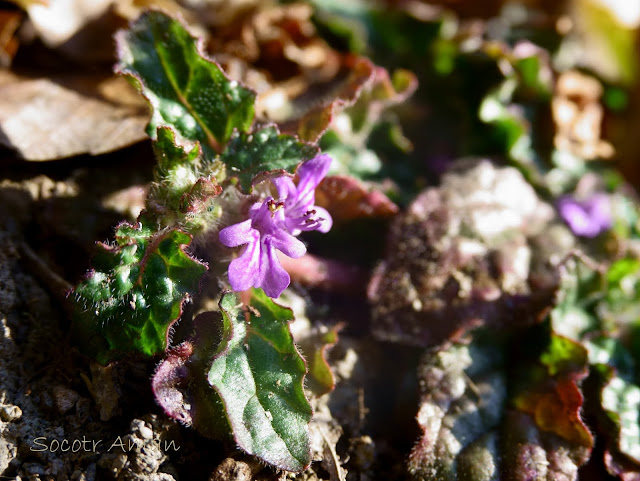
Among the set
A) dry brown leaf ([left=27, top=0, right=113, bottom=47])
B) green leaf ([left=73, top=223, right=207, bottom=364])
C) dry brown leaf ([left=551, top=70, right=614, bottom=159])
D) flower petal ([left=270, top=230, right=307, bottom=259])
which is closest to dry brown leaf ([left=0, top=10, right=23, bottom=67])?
dry brown leaf ([left=27, top=0, right=113, bottom=47])

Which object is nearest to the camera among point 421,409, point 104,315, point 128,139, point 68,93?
point 104,315

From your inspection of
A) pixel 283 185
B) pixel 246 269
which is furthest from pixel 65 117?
pixel 246 269

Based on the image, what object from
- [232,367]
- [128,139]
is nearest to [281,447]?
[232,367]

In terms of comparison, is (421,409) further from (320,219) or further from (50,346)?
(50,346)

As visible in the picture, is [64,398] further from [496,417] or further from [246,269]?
[496,417]

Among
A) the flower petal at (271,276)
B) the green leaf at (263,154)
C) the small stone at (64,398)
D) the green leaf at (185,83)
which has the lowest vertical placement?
the small stone at (64,398)

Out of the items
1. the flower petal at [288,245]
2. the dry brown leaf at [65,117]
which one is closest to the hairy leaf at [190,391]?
the flower petal at [288,245]

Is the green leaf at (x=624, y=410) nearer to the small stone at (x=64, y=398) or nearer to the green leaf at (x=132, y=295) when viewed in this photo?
the green leaf at (x=132, y=295)
